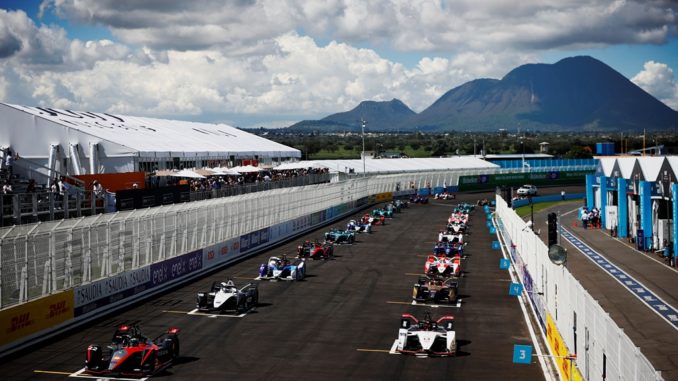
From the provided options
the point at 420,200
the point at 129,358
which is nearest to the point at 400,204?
the point at 420,200

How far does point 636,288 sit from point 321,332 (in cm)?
1746

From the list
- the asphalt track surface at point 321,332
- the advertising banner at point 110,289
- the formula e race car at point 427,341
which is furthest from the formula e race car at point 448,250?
the formula e race car at point 427,341

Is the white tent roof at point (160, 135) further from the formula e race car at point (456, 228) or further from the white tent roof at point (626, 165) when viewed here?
the white tent roof at point (626, 165)

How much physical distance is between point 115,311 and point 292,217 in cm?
2954

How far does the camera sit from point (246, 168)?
79.9 metres

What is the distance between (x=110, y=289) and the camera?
30.4 m

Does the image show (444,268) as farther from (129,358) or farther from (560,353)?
(129,358)

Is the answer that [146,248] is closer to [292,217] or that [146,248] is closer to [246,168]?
[292,217]

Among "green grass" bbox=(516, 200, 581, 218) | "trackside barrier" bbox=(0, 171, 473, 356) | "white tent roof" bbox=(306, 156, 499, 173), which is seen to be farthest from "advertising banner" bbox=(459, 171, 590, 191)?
"trackside barrier" bbox=(0, 171, 473, 356)

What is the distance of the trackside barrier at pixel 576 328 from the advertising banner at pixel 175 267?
47.8 ft

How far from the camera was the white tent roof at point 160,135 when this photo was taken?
64.0 meters

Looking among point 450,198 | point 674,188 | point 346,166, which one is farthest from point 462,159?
point 674,188

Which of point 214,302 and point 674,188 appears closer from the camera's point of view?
point 214,302

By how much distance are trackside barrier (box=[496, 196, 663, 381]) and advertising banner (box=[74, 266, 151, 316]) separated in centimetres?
1438
